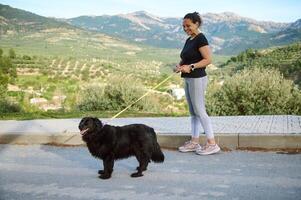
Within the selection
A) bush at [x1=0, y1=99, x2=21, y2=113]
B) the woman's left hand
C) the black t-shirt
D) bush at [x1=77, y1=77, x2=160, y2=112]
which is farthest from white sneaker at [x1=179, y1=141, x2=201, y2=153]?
bush at [x1=0, y1=99, x2=21, y2=113]

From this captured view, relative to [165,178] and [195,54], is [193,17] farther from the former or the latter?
[165,178]

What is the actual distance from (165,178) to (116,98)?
1151 centimetres

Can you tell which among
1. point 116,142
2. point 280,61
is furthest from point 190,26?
point 280,61

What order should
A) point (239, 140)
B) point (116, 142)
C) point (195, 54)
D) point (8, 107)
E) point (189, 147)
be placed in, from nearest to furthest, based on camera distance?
point (116, 142) < point (195, 54) < point (189, 147) < point (239, 140) < point (8, 107)

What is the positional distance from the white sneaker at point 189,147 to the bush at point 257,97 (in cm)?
668

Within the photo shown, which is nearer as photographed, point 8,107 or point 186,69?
point 186,69

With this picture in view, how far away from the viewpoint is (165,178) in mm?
6523

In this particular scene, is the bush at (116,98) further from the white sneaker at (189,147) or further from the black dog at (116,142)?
the black dog at (116,142)

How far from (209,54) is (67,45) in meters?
161

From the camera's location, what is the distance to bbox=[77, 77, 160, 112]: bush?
17.4 metres

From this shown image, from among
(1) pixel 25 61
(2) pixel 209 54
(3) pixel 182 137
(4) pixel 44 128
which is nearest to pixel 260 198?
(2) pixel 209 54

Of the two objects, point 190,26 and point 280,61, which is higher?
point 190,26

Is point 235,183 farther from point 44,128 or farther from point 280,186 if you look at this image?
point 44,128

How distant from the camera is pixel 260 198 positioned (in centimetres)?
538
